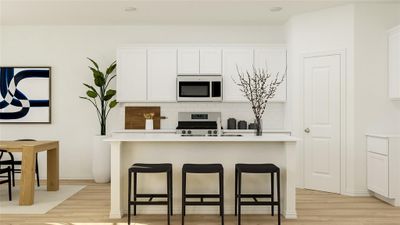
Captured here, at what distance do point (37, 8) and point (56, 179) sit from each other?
263 centimetres

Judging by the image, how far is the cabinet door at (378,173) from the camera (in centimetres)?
475

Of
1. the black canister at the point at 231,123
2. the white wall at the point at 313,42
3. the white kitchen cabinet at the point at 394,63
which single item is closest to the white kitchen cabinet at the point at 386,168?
the white wall at the point at 313,42

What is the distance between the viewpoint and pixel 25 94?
22.2 feet

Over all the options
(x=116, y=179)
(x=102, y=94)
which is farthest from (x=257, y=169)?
(x=102, y=94)

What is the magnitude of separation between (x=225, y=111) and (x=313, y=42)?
75.9 inches

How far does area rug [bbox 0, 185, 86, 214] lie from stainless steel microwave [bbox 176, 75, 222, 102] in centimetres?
225

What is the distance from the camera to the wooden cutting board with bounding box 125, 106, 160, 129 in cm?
672

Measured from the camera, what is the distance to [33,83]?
6750mm

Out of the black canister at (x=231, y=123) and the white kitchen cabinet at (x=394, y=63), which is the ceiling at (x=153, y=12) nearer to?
the white kitchen cabinet at (x=394, y=63)

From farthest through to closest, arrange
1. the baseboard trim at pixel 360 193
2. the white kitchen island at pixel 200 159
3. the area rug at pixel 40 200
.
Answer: the baseboard trim at pixel 360 193
the area rug at pixel 40 200
the white kitchen island at pixel 200 159

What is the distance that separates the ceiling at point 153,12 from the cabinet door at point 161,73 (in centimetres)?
56

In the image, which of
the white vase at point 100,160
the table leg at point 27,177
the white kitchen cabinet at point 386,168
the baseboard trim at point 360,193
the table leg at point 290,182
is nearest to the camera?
the table leg at point 290,182

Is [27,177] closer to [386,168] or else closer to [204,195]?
[204,195]

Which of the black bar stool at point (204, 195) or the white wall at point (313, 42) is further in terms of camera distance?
the white wall at point (313, 42)
